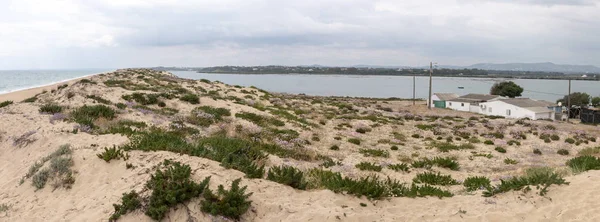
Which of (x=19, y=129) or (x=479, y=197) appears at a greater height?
(x=19, y=129)

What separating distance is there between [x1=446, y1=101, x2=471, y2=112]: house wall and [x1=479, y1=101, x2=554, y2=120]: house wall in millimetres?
2884

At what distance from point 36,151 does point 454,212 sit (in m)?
13.1

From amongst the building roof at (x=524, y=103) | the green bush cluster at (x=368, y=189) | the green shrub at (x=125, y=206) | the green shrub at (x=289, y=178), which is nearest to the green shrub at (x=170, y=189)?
the green shrub at (x=125, y=206)

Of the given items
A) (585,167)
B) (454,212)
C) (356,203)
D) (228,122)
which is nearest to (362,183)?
(356,203)

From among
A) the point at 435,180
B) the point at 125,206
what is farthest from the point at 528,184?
the point at 125,206

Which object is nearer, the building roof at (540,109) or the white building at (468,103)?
the building roof at (540,109)

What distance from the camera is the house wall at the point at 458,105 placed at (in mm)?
63188

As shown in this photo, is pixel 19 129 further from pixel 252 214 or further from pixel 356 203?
pixel 356 203

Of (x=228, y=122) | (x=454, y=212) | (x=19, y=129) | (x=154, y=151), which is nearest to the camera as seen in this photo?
(x=454, y=212)

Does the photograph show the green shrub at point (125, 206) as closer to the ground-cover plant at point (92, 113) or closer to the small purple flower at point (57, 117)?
the ground-cover plant at point (92, 113)

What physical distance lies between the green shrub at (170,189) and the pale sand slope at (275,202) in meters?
0.21

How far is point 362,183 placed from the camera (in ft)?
28.7

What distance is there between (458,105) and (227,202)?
64.4m

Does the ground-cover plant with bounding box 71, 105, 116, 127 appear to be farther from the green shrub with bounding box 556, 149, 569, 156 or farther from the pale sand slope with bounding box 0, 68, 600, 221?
the green shrub with bounding box 556, 149, 569, 156
